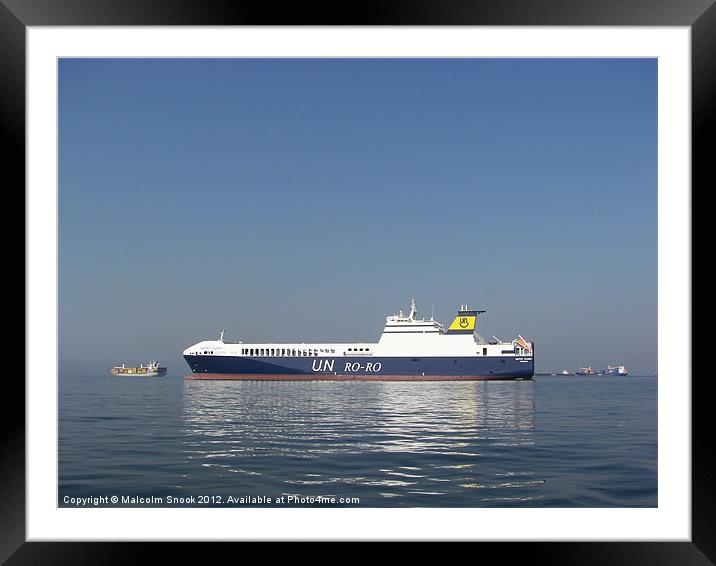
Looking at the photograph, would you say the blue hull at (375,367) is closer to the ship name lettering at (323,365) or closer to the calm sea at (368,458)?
the ship name lettering at (323,365)

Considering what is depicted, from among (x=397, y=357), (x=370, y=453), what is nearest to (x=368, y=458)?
(x=370, y=453)

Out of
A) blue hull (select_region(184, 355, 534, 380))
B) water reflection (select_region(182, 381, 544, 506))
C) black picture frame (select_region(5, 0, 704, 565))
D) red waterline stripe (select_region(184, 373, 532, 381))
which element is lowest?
red waterline stripe (select_region(184, 373, 532, 381))

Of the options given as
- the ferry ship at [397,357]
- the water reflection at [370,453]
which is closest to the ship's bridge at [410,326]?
the ferry ship at [397,357]

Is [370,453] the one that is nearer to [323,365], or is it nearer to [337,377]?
[323,365]

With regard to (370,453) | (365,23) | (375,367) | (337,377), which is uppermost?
(365,23)

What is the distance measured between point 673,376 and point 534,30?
1.32 m

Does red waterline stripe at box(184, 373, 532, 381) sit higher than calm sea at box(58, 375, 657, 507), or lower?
lower

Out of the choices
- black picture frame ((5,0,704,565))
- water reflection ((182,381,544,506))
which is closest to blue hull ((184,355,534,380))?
water reflection ((182,381,544,506))

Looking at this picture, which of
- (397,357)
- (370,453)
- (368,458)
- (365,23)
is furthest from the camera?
(397,357)

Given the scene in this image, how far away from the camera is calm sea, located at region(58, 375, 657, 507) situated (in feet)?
12.2

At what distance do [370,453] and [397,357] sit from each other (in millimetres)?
16354

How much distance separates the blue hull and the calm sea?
36.1ft

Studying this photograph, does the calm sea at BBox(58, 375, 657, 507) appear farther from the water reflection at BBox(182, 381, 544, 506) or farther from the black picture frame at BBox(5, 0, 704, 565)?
the black picture frame at BBox(5, 0, 704, 565)

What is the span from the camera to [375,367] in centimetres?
2184
